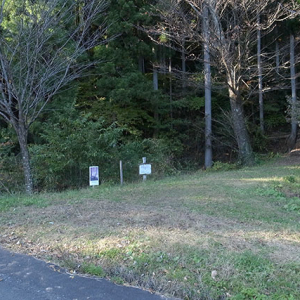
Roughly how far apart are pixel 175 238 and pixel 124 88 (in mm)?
13112

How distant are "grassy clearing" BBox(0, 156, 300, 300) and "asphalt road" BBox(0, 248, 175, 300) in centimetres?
17

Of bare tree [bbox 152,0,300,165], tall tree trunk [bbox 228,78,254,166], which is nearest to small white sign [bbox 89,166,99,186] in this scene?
bare tree [bbox 152,0,300,165]

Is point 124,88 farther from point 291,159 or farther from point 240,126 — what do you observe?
point 291,159

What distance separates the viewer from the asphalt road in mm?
3834

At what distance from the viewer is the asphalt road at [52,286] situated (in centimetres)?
383

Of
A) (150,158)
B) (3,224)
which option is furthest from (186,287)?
(150,158)

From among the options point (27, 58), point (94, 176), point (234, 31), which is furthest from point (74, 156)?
point (234, 31)

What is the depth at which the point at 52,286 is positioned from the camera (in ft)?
13.4

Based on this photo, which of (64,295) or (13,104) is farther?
(13,104)

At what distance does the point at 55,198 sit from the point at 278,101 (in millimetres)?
20271

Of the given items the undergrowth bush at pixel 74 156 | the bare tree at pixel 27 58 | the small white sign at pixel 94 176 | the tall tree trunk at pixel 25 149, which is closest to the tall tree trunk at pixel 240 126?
the undergrowth bush at pixel 74 156

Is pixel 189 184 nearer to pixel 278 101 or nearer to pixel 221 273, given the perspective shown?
pixel 221 273

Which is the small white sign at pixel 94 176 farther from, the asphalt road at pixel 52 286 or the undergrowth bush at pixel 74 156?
the asphalt road at pixel 52 286

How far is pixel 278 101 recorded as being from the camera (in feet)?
80.1
